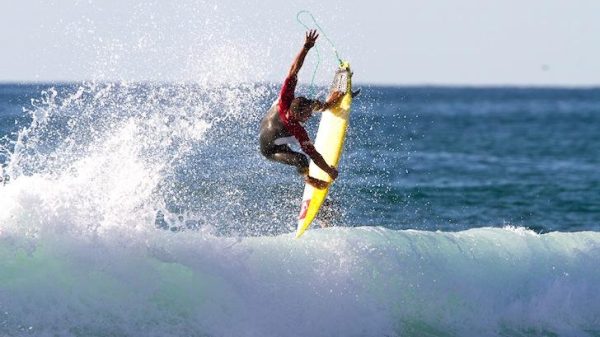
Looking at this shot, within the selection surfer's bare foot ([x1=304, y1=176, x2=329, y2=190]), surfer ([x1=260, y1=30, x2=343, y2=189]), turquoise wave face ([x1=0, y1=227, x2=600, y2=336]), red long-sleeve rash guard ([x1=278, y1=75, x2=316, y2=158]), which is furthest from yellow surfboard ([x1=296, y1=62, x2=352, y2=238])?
red long-sleeve rash guard ([x1=278, y1=75, x2=316, y2=158])

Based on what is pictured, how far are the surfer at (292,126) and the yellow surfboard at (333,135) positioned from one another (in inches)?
11.4

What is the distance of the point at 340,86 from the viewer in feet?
38.1

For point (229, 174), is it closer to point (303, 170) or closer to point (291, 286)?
point (303, 170)

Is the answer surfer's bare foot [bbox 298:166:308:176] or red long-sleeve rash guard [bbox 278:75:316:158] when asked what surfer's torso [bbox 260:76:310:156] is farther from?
surfer's bare foot [bbox 298:166:308:176]

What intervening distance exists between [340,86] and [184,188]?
7.03 metres

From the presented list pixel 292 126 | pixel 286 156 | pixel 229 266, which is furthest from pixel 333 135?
pixel 229 266

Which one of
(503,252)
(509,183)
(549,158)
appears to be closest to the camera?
(503,252)

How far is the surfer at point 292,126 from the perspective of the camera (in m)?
10.3

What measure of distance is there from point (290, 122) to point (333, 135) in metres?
1.03

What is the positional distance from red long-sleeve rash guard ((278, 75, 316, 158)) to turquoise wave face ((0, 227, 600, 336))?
1053mm

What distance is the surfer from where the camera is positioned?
10344mm

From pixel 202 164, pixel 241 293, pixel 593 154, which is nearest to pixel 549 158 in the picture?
pixel 593 154

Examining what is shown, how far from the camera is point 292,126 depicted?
1079cm

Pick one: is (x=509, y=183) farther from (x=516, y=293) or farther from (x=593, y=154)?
(x=516, y=293)
